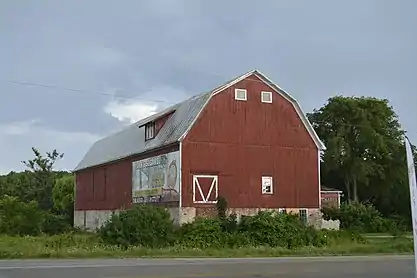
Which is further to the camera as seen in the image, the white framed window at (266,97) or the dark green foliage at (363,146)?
the dark green foliage at (363,146)

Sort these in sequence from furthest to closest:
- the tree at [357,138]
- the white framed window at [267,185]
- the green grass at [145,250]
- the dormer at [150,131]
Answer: the tree at [357,138] < the dormer at [150,131] < the white framed window at [267,185] < the green grass at [145,250]

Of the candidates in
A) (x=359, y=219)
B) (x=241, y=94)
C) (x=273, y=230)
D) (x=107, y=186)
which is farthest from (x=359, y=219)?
(x=107, y=186)

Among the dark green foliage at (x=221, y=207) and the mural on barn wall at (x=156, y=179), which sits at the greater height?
the mural on barn wall at (x=156, y=179)

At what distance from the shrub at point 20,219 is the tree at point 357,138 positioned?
31577mm

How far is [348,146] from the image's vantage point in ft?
222

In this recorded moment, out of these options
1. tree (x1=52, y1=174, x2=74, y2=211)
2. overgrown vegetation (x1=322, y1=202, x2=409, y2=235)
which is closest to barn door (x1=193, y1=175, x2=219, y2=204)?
overgrown vegetation (x1=322, y1=202, x2=409, y2=235)

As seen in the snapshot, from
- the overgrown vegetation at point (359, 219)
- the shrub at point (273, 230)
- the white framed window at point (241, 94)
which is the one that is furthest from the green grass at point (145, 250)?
the white framed window at point (241, 94)

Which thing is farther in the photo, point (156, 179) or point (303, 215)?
point (303, 215)

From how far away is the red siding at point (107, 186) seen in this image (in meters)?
47.5

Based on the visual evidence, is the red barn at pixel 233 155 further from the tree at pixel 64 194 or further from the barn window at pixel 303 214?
the tree at pixel 64 194

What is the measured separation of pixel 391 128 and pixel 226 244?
39349 millimetres

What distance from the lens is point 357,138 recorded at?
68.4 metres

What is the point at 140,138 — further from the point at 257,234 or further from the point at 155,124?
the point at 257,234

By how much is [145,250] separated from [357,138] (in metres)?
41.9
